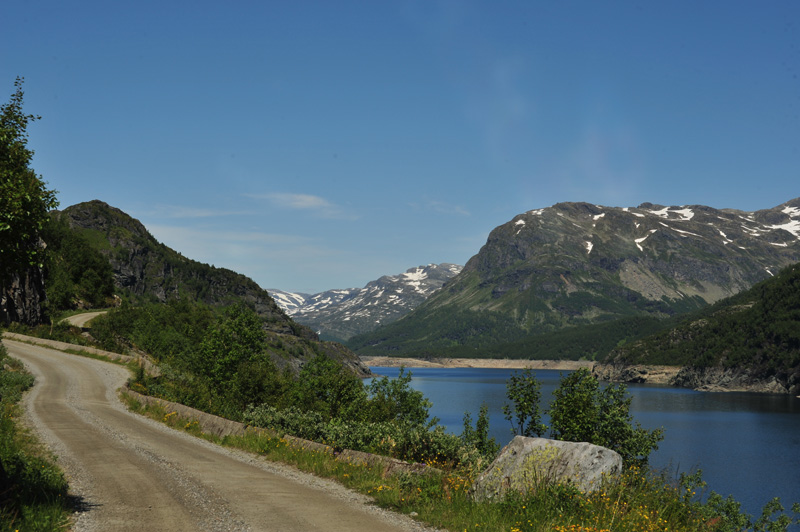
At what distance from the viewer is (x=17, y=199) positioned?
1378 cm

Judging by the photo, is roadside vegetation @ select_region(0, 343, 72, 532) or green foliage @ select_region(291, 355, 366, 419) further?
green foliage @ select_region(291, 355, 366, 419)

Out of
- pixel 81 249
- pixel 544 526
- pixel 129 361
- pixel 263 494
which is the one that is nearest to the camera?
pixel 544 526

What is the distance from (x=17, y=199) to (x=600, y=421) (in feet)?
90.3

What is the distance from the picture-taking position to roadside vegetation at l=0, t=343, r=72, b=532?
43.9ft

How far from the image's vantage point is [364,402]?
5228cm

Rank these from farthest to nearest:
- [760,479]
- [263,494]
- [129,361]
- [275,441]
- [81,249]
→ [81,249], [760,479], [129,361], [275,441], [263,494]

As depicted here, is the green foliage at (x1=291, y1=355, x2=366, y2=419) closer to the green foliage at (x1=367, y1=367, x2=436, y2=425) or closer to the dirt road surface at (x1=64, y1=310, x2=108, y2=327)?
the green foliage at (x1=367, y1=367, x2=436, y2=425)

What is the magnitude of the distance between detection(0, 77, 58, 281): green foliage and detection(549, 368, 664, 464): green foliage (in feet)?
82.6

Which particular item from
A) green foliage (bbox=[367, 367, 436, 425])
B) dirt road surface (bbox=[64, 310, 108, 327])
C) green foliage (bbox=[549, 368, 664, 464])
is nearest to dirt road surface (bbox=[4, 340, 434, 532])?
green foliage (bbox=[549, 368, 664, 464])

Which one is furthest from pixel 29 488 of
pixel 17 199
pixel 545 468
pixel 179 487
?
pixel 545 468

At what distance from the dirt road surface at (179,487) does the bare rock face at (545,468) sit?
269 cm

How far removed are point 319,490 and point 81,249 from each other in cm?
13348

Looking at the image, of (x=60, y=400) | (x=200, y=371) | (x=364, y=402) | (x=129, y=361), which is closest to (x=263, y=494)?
(x=60, y=400)

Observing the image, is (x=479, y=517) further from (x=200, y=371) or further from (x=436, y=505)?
A: (x=200, y=371)
